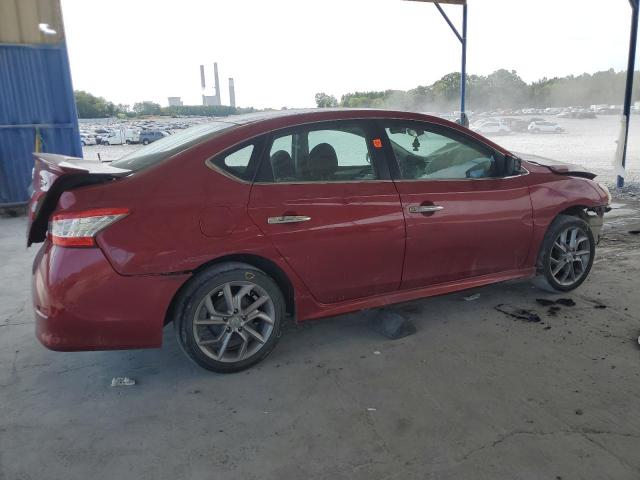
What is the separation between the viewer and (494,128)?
36469mm

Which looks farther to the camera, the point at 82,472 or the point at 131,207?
the point at 131,207

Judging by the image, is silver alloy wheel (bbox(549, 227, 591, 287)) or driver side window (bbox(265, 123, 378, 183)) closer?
driver side window (bbox(265, 123, 378, 183))

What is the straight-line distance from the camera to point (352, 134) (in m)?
3.54

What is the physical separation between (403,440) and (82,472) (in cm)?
156

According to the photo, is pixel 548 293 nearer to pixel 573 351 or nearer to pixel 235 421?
pixel 573 351

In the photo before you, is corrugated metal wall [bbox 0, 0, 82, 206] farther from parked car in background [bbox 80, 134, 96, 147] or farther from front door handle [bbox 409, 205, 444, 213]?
parked car in background [bbox 80, 134, 96, 147]

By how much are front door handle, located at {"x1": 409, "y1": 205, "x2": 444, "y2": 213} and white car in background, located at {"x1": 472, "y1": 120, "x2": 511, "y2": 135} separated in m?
33.7

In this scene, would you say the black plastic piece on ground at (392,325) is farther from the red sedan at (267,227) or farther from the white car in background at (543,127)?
the white car in background at (543,127)

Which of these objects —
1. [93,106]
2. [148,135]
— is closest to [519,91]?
[148,135]

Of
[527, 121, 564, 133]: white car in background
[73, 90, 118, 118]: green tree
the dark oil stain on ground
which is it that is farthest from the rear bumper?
[73, 90, 118, 118]: green tree

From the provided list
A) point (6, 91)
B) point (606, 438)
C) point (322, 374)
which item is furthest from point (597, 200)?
point (6, 91)

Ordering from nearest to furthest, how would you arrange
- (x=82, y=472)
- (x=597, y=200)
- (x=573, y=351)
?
(x=82, y=472)
(x=573, y=351)
(x=597, y=200)

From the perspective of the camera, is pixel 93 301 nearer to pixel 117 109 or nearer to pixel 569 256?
pixel 569 256

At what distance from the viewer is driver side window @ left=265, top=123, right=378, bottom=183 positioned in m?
3.24
